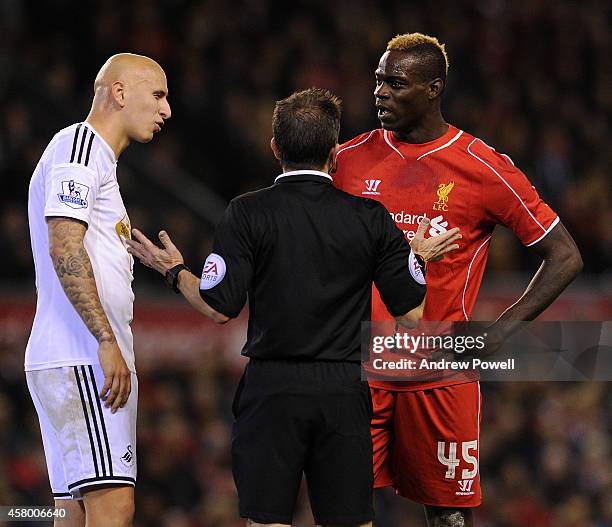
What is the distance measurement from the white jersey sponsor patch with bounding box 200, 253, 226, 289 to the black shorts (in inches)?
12.7

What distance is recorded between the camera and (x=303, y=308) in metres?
3.92

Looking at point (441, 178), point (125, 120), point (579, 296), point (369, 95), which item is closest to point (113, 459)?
point (125, 120)

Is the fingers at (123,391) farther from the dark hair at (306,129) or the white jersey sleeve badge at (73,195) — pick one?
the dark hair at (306,129)

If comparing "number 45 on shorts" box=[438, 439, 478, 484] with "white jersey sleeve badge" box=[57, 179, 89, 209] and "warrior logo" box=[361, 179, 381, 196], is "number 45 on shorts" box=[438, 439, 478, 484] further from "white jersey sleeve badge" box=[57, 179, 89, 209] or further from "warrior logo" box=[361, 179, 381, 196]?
"white jersey sleeve badge" box=[57, 179, 89, 209]

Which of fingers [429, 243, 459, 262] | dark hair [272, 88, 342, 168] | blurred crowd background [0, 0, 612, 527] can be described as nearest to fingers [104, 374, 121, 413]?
dark hair [272, 88, 342, 168]

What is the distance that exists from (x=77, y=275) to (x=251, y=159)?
24.0ft

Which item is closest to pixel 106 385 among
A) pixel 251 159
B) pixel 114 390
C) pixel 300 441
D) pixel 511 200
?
pixel 114 390

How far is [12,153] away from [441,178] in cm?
591

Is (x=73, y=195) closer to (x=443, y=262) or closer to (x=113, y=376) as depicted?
(x=113, y=376)

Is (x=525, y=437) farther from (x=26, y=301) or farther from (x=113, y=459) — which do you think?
(x=113, y=459)

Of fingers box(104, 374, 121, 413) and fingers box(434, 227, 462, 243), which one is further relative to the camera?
fingers box(434, 227, 462, 243)

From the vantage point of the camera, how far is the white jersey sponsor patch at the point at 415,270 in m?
4.04

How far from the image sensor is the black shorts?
392cm

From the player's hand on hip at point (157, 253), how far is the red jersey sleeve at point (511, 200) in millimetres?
1398
